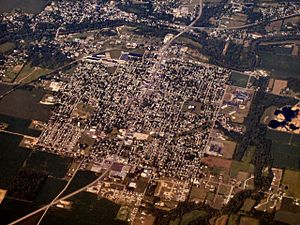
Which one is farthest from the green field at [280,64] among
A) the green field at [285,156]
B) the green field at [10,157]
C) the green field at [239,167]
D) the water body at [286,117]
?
the green field at [10,157]

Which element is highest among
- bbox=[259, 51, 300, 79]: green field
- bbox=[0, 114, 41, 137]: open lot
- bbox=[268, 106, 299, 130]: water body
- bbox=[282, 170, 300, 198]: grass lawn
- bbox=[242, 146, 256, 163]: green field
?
bbox=[259, 51, 300, 79]: green field

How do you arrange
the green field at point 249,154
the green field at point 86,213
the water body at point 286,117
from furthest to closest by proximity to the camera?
the water body at point 286,117, the green field at point 249,154, the green field at point 86,213

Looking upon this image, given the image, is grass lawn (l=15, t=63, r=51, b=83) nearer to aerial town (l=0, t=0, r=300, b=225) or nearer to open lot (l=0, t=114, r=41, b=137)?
aerial town (l=0, t=0, r=300, b=225)

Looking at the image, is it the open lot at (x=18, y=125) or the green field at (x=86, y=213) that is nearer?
the green field at (x=86, y=213)

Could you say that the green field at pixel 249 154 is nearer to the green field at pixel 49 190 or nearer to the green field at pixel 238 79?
the green field at pixel 238 79

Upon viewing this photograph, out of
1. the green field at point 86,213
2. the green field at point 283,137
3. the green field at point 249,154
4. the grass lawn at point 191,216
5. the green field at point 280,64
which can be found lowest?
the green field at point 86,213

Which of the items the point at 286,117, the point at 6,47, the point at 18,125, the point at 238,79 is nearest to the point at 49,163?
the point at 18,125

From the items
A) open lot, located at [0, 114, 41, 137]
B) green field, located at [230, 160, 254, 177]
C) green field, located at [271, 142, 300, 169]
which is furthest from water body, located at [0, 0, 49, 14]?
green field, located at [271, 142, 300, 169]
